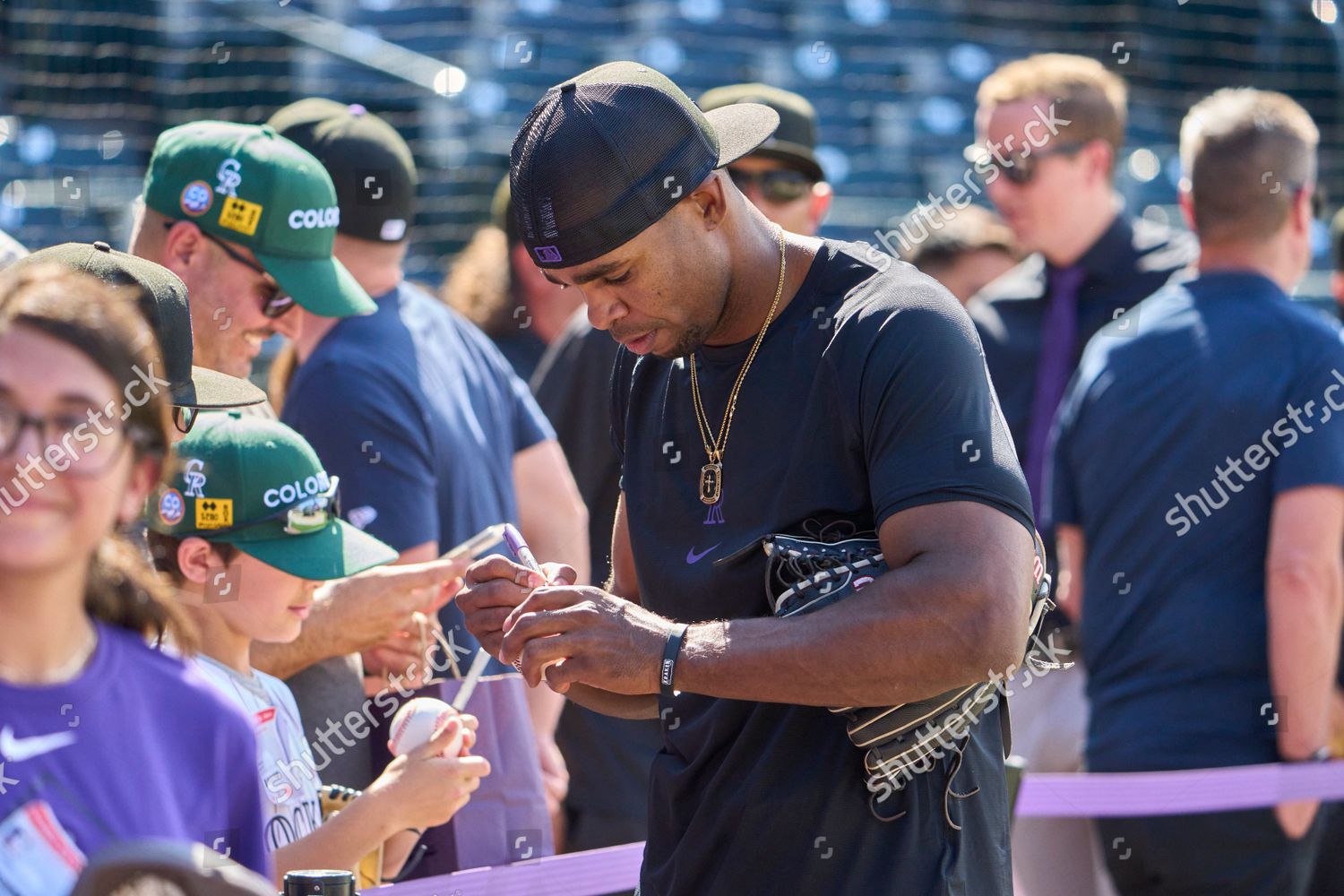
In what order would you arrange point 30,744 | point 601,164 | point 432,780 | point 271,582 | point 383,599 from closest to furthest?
point 30,744
point 601,164
point 432,780
point 271,582
point 383,599

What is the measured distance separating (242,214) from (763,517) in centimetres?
136

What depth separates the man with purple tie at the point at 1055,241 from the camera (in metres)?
4.87

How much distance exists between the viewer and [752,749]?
7.13ft

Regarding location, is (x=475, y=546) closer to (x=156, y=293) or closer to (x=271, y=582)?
(x=271, y=582)

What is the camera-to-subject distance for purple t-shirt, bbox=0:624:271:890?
1.32 m

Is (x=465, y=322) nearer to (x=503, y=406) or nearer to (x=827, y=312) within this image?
(x=503, y=406)

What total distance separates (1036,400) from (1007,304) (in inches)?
14.6

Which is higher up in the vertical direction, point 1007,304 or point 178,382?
point 178,382

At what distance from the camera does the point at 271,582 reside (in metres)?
2.66

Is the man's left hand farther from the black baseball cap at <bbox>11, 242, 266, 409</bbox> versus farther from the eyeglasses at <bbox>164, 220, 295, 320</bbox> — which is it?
the eyeglasses at <bbox>164, 220, 295, 320</bbox>

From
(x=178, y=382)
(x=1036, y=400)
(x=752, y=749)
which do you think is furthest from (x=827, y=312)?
(x=1036, y=400)

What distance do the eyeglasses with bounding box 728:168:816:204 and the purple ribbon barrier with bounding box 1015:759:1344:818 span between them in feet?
5.95

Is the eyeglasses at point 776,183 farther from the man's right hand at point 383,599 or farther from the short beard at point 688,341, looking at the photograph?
the short beard at point 688,341

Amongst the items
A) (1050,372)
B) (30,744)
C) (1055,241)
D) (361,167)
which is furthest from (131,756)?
(1055,241)
